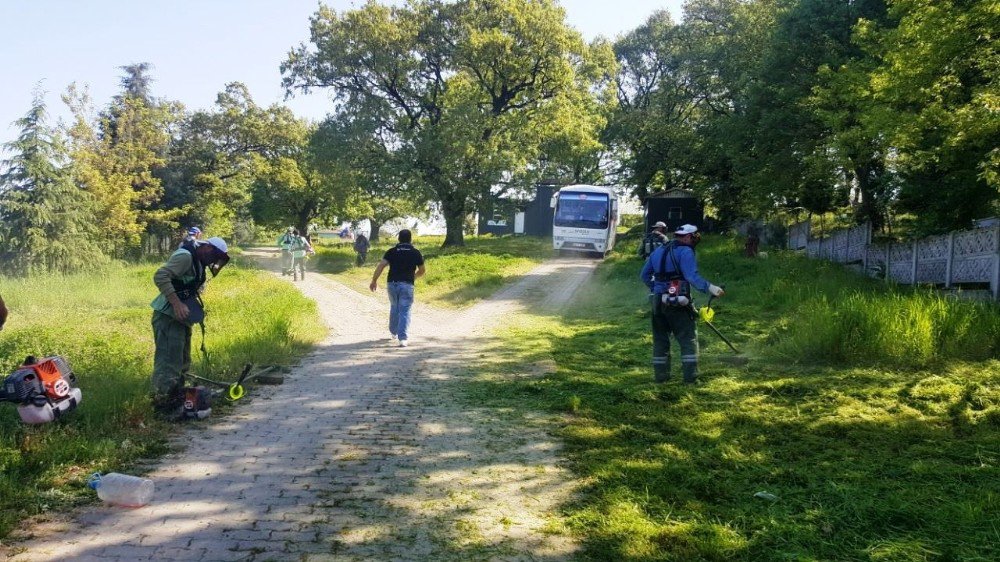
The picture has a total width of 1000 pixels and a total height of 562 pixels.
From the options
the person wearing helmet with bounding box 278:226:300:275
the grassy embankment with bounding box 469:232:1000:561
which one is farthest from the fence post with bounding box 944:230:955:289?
the person wearing helmet with bounding box 278:226:300:275

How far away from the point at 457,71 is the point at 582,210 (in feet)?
35.2

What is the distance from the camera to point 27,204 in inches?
1048

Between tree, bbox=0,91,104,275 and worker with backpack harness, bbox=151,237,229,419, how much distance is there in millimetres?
24209

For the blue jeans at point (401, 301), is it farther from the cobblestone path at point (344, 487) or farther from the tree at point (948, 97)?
the tree at point (948, 97)

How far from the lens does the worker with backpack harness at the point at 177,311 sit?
20.1ft

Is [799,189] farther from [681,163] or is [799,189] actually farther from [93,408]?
[93,408]

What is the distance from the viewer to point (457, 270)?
23078 mm

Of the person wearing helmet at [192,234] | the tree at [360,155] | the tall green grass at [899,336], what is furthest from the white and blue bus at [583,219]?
the tall green grass at [899,336]

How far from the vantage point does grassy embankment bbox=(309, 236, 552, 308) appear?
18750 mm

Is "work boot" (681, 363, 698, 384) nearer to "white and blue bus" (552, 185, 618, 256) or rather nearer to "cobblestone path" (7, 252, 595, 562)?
"cobblestone path" (7, 252, 595, 562)

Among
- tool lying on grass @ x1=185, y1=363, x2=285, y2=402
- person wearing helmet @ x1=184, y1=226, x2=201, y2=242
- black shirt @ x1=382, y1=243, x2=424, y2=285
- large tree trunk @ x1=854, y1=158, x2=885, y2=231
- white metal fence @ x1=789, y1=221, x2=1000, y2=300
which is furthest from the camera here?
large tree trunk @ x1=854, y1=158, x2=885, y2=231

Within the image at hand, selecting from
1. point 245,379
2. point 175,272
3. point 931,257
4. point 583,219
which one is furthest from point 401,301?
point 583,219

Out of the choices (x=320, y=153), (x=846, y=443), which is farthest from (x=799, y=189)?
(x=320, y=153)

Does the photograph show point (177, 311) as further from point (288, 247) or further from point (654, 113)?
point (654, 113)
